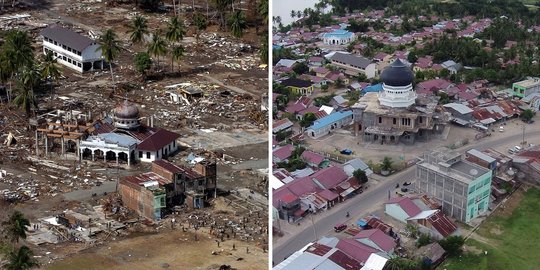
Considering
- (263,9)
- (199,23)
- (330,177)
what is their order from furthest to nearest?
1. (263,9)
2. (199,23)
3. (330,177)

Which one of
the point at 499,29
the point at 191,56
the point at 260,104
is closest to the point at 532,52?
the point at 499,29

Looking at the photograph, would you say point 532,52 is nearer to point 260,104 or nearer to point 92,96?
point 260,104

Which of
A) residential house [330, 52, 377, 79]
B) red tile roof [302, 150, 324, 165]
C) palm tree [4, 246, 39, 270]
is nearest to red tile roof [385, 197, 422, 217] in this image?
red tile roof [302, 150, 324, 165]

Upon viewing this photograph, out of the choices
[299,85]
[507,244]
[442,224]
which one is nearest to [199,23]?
[299,85]

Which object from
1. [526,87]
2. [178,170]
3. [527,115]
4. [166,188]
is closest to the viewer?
[166,188]

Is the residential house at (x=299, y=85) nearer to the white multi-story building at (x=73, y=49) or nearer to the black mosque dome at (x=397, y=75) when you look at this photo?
the black mosque dome at (x=397, y=75)

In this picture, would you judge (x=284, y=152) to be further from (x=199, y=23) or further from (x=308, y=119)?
(x=199, y=23)
